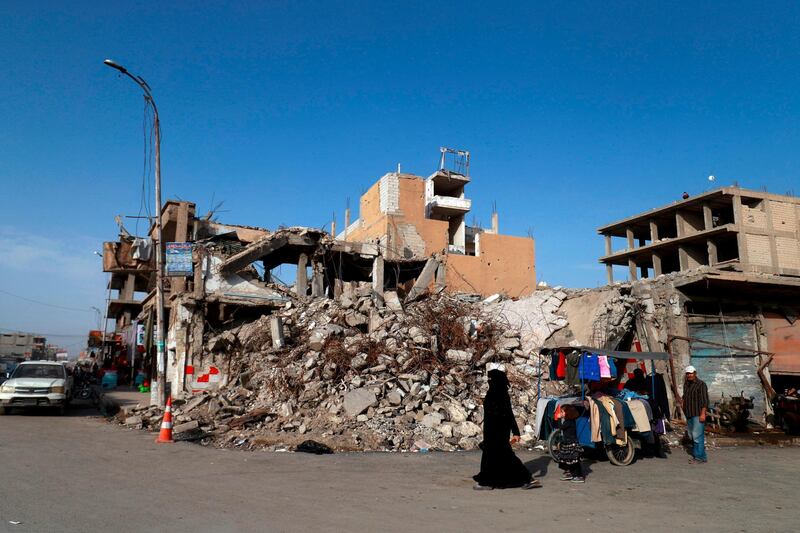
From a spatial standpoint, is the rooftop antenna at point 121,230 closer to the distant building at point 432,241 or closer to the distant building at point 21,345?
the distant building at point 432,241

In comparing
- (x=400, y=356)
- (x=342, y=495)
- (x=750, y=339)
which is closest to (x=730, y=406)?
(x=750, y=339)

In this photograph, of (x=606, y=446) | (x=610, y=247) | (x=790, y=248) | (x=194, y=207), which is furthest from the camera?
(x=610, y=247)

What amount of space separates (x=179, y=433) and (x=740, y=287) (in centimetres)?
1520

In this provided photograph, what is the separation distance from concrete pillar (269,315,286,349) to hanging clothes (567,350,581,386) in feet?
25.9

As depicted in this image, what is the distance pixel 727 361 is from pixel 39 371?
20.5 m

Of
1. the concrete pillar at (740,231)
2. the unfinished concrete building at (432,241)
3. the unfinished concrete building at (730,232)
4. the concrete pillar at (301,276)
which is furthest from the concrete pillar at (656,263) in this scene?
the concrete pillar at (301,276)

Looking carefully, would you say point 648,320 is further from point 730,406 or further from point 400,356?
point 400,356

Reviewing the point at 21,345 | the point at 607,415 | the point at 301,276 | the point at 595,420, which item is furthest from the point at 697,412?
the point at 21,345

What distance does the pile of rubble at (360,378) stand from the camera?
37.6 feet

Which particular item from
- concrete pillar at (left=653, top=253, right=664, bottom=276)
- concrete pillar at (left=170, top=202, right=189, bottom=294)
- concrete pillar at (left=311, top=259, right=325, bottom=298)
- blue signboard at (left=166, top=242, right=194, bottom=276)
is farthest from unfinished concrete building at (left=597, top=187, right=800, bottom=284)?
blue signboard at (left=166, top=242, right=194, bottom=276)

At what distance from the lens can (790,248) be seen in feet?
140

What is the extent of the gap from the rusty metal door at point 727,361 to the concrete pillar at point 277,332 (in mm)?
11767

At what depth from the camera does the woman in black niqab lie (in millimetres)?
7363

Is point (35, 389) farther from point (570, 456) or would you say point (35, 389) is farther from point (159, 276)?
point (570, 456)
